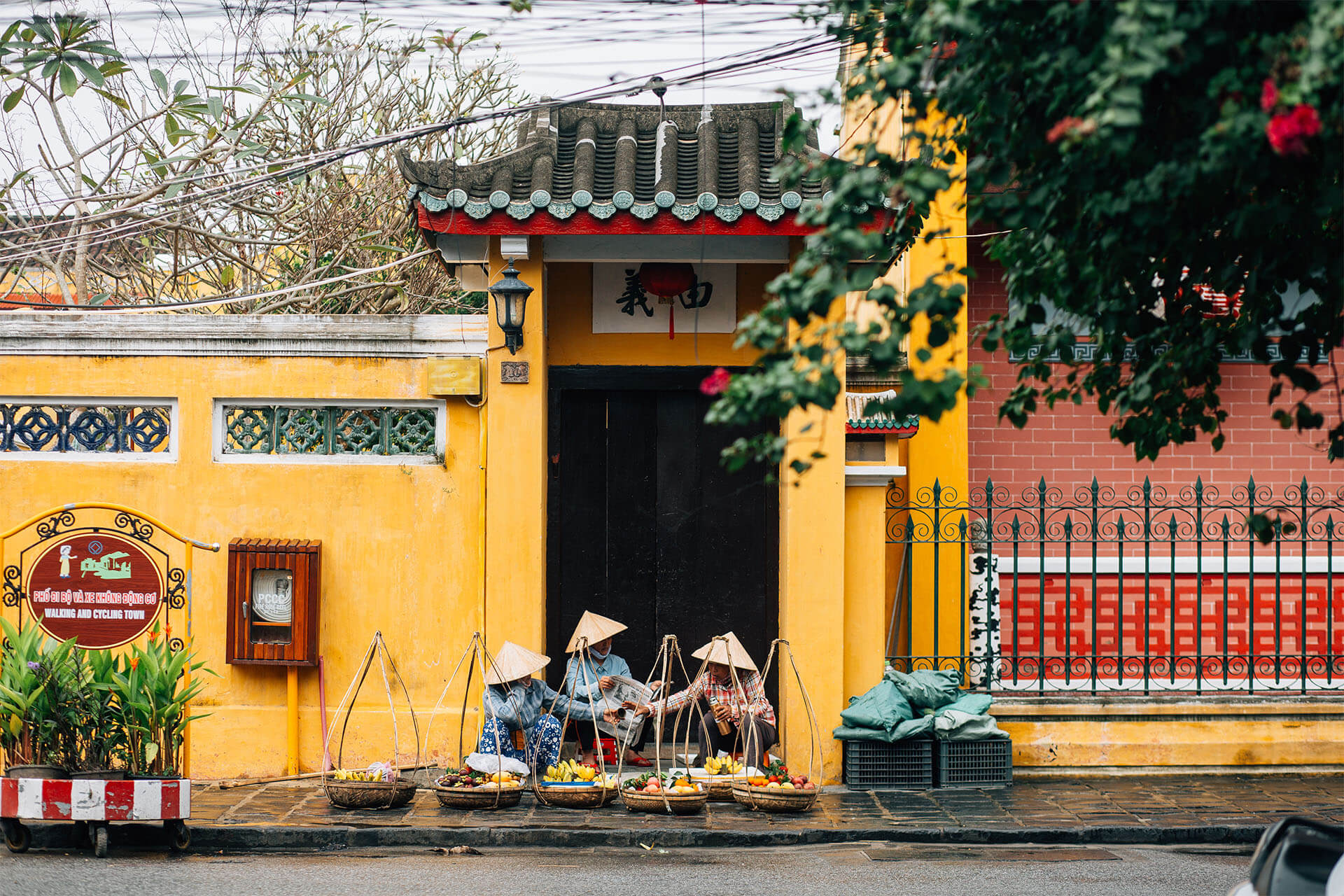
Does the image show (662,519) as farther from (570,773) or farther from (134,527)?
(134,527)

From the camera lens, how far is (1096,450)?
39.2 ft

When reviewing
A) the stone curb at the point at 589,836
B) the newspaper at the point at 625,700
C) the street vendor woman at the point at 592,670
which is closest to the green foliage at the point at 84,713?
→ the stone curb at the point at 589,836

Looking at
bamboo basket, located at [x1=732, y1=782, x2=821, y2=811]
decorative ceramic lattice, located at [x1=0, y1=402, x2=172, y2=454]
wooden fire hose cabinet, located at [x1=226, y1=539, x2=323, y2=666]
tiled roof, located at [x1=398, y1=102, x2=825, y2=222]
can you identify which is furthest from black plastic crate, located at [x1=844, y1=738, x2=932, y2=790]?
decorative ceramic lattice, located at [x1=0, y1=402, x2=172, y2=454]

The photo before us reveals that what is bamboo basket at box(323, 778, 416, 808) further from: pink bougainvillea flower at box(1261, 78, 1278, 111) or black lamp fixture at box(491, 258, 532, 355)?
pink bougainvillea flower at box(1261, 78, 1278, 111)

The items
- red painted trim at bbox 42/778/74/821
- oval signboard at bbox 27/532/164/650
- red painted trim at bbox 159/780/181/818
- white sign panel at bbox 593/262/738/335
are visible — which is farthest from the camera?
white sign panel at bbox 593/262/738/335

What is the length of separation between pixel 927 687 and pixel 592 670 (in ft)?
7.96

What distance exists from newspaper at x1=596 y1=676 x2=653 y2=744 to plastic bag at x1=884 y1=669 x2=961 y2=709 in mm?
1809

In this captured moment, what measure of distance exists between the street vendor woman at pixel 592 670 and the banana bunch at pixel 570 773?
0.35 metres

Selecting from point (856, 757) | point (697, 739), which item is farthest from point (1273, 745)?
point (697, 739)

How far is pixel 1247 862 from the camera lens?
24.5ft

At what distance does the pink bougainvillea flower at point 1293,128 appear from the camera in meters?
3.57

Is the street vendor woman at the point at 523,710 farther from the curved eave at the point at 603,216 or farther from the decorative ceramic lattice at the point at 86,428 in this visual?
the decorative ceramic lattice at the point at 86,428

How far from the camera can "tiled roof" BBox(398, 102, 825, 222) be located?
28.4ft

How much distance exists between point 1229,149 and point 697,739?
7270mm
